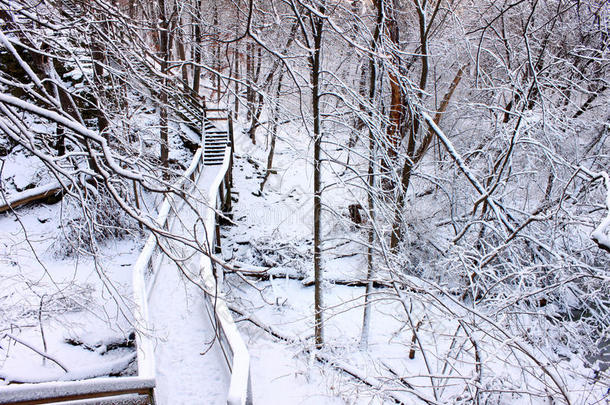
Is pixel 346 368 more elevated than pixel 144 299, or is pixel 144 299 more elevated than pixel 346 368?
pixel 144 299

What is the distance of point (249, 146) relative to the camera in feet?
74.4

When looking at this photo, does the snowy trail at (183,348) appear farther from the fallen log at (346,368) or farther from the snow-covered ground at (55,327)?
the fallen log at (346,368)

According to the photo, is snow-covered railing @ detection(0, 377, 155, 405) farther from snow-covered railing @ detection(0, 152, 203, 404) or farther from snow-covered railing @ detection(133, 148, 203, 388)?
snow-covered railing @ detection(133, 148, 203, 388)

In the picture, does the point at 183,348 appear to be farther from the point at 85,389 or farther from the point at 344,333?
the point at 344,333

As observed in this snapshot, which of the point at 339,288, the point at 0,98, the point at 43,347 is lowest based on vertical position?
the point at 339,288

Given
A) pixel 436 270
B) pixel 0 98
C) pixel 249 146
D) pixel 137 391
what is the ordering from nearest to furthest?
pixel 0 98, pixel 137 391, pixel 436 270, pixel 249 146

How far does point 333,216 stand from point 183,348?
A: 4.62 m

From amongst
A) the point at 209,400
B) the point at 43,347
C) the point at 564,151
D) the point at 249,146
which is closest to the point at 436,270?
the point at 564,151

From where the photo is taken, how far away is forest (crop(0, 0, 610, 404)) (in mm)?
3588

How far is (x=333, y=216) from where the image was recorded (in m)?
8.98

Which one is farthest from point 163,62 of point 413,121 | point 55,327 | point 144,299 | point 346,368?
point 55,327

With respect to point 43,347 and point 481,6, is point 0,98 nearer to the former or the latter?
point 43,347

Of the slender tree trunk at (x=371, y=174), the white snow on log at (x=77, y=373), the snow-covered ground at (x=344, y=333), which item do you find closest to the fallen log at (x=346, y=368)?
the snow-covered ground at (x=344, y=333)

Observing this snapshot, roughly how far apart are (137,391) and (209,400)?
66.0 inches
